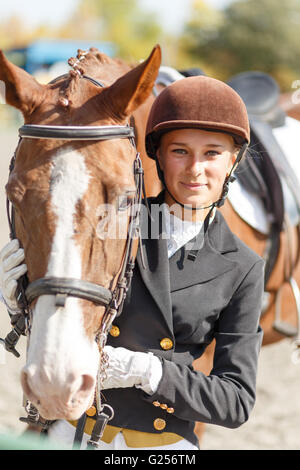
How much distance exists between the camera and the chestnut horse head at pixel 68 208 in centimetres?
148

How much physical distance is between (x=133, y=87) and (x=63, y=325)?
2.39 feet

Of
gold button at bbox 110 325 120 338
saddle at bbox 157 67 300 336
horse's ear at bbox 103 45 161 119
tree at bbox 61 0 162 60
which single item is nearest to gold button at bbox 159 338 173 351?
gold button at bbox 110 325 120 338

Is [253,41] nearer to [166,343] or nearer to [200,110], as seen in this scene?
[200,110]

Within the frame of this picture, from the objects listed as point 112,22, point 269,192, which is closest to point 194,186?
point 269,192

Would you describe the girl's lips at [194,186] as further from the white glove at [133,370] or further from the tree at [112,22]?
the tree at [112,22]

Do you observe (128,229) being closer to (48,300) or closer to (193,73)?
(48,300)

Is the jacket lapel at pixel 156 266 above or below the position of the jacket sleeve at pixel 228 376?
above

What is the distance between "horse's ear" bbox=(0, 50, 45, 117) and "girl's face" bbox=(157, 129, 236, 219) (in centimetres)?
47

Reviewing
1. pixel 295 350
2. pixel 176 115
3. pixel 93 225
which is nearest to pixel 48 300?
pixel 93 225

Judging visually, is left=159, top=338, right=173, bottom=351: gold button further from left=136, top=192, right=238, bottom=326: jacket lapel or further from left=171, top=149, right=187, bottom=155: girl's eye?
left=171, top=149, right=187, bottom=155: girl's eye

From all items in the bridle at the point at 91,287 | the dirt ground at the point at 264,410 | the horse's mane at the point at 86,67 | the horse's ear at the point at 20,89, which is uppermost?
the horse's mane at the point at 86,67

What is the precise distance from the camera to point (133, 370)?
1.68 meters

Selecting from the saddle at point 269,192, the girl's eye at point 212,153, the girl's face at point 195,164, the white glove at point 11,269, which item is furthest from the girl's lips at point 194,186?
the saddle at point 269,192

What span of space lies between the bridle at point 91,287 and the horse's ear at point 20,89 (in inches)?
3.0
